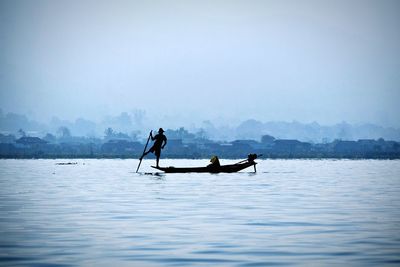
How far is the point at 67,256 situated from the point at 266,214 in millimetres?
8992

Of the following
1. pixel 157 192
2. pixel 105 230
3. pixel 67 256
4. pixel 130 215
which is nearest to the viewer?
pixel 67 256

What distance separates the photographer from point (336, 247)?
15195 millimetres

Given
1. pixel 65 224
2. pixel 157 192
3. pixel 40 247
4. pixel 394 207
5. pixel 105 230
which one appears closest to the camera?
pixel 40 247

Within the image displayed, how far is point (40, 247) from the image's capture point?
1510 cm

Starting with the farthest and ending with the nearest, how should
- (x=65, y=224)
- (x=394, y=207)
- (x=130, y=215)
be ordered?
1. (x=394, y=207)
2. (x=130, y=215)
3. (x=65, y=224)

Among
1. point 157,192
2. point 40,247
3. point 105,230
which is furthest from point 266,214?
point 157,192

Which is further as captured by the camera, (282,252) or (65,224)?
(65,224)

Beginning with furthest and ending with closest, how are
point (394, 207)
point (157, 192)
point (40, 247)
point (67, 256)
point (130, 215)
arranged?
point (157, 192), point (394, 207), point (130, 215), point (40, 247), point (67, 256)

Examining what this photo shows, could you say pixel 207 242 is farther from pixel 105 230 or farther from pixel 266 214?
pixel 266 214

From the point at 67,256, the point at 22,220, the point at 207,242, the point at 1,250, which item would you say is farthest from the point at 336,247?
the point at 22,220

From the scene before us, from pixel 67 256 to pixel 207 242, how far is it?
129 inches

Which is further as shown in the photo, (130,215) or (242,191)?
(242,191)

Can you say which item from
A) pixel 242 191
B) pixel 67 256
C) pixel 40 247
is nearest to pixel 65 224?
pixel 40 247

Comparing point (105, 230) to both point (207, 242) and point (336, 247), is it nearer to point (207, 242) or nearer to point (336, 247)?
point (207, 242)
